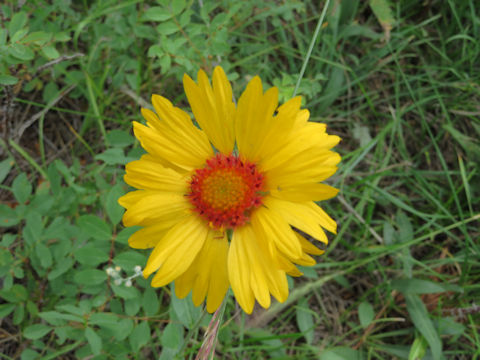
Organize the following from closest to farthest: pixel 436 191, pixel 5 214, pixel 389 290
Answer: pixel 5 214, pixel 389 290, pixel 436 191

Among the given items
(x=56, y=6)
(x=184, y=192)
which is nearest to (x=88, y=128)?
(x=56, y=6)

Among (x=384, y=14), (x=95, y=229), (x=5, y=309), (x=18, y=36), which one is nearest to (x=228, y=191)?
(x=95, y=229)

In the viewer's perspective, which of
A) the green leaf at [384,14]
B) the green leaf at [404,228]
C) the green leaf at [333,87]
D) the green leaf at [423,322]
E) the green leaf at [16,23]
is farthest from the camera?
the green leaf at [333,87]

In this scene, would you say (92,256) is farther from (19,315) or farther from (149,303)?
(19,315)

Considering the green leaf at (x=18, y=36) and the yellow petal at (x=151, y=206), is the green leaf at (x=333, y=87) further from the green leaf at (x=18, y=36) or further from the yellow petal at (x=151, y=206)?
the green leaf at (x=18, y=36)

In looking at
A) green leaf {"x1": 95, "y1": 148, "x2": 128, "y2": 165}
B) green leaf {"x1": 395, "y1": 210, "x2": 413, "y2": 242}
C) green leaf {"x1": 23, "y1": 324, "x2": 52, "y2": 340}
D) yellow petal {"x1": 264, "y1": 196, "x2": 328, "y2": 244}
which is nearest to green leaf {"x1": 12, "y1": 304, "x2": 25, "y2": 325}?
green leaf {"x1": 23, "y1": 324, "x2": 52, "y2": 340}

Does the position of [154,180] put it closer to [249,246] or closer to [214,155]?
[214,155]

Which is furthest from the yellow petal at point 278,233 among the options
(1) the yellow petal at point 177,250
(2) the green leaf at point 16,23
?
(2) the green leaf at point 16,23
